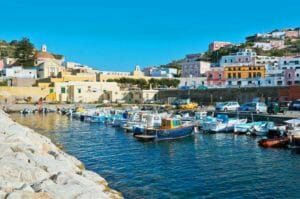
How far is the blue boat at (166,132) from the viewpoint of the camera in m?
38.6

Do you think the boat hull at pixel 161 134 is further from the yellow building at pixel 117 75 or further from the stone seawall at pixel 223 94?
the yellow building at pixel 117 75

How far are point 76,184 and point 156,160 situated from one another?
15.1 metres

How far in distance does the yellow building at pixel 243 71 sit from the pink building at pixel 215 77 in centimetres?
152

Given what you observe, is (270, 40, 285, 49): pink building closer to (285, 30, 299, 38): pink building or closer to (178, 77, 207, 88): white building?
(285, 30, 299, 38): pink building

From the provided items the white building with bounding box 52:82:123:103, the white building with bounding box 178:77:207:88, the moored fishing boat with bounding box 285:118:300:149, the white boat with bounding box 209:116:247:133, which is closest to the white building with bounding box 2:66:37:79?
the white building with bounding box 52:82:123:103

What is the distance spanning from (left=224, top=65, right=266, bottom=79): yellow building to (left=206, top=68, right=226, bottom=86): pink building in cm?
152

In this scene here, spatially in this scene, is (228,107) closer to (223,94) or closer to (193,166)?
(223,94)

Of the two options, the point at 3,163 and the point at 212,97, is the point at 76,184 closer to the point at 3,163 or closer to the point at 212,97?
the point at 3,163

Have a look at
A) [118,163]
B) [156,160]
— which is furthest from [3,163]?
[156,160]

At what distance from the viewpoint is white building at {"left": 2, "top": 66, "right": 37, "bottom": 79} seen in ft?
339

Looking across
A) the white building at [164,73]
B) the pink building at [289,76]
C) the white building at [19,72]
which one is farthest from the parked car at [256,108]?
A: the white building at [164,73]

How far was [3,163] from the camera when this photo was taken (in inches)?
629

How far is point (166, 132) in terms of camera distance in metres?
38.6

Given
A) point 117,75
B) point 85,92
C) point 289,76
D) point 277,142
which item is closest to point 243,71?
point 289,76
